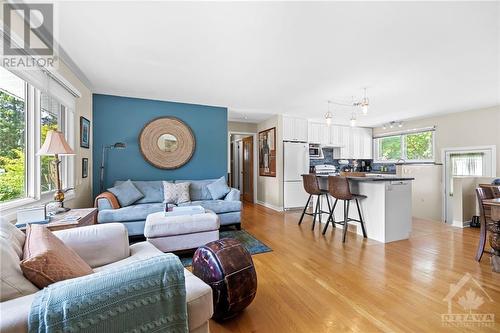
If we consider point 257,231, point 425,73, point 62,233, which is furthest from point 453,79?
point 62,233

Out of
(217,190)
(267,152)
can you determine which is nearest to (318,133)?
(267,152)

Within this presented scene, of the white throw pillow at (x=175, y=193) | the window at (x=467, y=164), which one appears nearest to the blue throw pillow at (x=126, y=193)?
the white throw pillow at (x=175, y=193)

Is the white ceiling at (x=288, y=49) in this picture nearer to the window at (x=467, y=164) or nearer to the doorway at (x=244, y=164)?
the window at (x=467, y=164)

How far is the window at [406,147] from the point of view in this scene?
556cm

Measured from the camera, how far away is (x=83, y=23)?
76.4 inches

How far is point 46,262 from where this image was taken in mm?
990

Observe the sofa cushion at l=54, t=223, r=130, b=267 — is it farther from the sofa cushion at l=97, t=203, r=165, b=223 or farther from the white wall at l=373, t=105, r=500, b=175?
the white wall at l=373, t=105, r=500, b=175

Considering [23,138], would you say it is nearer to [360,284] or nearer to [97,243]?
[97,243]

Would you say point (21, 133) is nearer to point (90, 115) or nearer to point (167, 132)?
point (90, 115)

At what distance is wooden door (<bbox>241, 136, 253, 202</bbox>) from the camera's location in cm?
663

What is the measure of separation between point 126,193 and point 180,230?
141 centimetres
